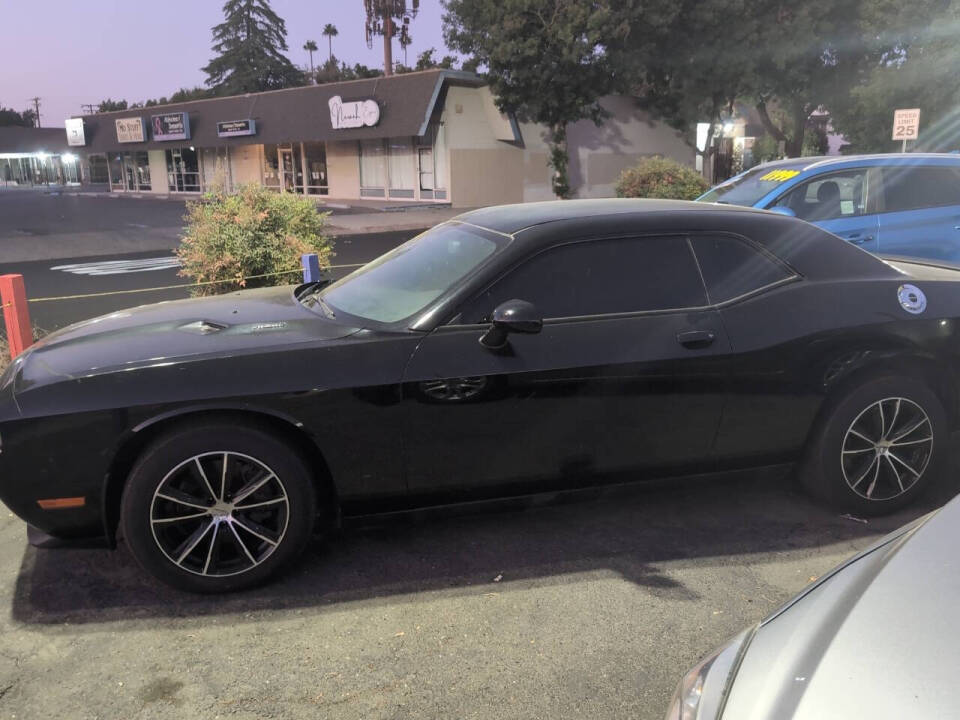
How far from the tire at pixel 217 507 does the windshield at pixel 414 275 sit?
0.83 m

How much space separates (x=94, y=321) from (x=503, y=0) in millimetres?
24973

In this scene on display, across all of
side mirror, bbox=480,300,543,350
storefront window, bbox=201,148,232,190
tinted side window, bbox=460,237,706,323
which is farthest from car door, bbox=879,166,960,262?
storefront window, bbox=201,148,232,190

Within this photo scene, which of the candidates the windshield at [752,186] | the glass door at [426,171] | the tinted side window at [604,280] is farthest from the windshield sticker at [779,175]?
the glass door at [426,171]

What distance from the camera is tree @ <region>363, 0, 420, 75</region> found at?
57.4 meters

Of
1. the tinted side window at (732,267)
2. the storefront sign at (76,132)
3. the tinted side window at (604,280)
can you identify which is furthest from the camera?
the storefront sign at (76,132)

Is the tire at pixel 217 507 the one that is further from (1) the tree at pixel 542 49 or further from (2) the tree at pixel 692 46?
(2) the tree at pixel 692 46

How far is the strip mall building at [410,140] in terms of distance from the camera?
94.2 feet

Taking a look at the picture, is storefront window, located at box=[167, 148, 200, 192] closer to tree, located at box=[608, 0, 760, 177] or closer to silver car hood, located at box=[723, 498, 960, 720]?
tree, located at box=[608, 0, 760, 177]

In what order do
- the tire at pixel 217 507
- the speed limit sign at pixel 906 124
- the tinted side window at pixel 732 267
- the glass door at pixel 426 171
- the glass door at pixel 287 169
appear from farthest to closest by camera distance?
the glass door at pixel 287 169
the glass door at pixel 426 171
the speed limit sign at pixel 906 124
the tinted side window at pixel 732 267
the tire at pixel 217 507

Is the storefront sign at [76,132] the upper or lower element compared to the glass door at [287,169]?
upper

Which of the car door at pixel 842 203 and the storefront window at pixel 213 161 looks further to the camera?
the storefront window at pixel 213 161

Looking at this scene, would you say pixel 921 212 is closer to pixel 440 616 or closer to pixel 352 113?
pixel 440 616

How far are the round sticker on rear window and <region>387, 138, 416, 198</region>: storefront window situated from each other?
28.7 m

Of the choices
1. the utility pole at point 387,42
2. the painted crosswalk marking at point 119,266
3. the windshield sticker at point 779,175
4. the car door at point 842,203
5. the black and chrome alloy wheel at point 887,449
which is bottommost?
the black and chrome alloy wheel at point 887,449
